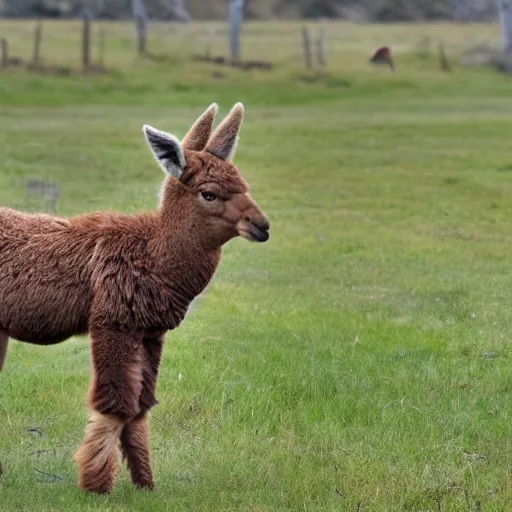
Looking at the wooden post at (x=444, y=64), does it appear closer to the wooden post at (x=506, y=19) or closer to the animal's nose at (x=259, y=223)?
the wooden post at (x=506, y=19)

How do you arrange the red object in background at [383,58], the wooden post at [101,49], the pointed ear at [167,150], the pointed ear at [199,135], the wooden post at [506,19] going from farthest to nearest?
the wooden post at [506,19]
the red object in background at [383,58]
the wooden post at [101,49]
the pointed ear at [199,135]
the pointed ear at [167,150]

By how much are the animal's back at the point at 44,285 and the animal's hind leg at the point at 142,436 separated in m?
0.43

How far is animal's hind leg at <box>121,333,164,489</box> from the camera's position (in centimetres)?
721

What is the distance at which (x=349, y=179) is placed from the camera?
74.6 ft

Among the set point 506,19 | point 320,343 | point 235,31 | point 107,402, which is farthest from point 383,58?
point 107,402

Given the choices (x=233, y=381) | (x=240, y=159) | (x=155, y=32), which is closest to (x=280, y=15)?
(x=155, y=32)

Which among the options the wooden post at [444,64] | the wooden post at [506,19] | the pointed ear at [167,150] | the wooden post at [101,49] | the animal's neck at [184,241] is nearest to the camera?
the pointed ear at [167,150]

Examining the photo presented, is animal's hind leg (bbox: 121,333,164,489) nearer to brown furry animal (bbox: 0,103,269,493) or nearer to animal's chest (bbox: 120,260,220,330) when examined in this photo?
brown furry animal (bbox: 0,103,269,493)

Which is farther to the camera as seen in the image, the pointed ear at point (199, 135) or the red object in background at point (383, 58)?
the red object in background at point (383, 58)

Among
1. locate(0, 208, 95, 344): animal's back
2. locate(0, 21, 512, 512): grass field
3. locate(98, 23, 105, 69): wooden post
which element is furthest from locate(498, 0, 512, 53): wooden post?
locate(0, 208, 95, 344): animal's back

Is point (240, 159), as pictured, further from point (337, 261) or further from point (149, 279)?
point (149, 279)

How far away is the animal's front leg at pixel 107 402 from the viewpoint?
6.92 meters

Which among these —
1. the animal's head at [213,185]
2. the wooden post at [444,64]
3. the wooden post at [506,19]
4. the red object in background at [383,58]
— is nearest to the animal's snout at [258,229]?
the animal's head at [213,185]

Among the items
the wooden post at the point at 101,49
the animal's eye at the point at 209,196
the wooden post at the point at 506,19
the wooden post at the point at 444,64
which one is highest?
the animal's eye at the point at 209,196
